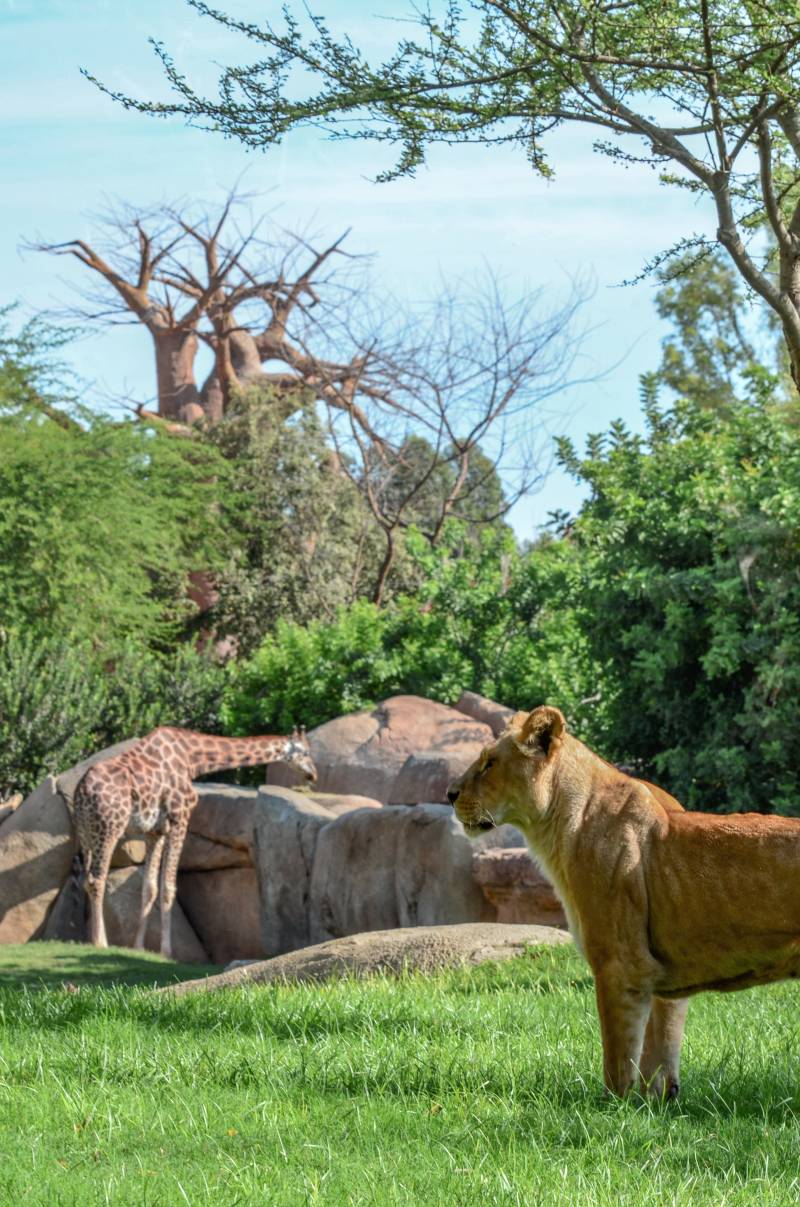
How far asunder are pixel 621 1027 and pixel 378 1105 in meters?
0.97

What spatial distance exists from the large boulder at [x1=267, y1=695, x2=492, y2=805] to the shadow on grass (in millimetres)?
3722

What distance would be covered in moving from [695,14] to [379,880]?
8.34 metres

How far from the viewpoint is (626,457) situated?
573 inches

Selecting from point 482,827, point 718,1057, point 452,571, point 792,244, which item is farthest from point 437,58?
point 452,571

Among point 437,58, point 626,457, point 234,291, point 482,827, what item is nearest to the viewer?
point 482,827

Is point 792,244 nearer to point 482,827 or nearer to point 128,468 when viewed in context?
point 482,827

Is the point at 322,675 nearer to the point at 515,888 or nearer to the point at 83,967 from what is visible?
the point at 83,967

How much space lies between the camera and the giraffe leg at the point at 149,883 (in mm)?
15734

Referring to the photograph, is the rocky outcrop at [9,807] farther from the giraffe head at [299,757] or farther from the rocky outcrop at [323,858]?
the giraffe head at [299,757]

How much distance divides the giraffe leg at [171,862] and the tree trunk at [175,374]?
21.2m

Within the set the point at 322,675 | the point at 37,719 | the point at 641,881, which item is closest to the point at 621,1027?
the point at 641,881

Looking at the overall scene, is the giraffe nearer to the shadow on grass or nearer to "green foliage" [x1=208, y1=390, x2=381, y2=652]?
the shadow on grass

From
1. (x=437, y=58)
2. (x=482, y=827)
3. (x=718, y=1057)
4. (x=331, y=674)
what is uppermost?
(x=437, y=58)

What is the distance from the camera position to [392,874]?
527 inches
